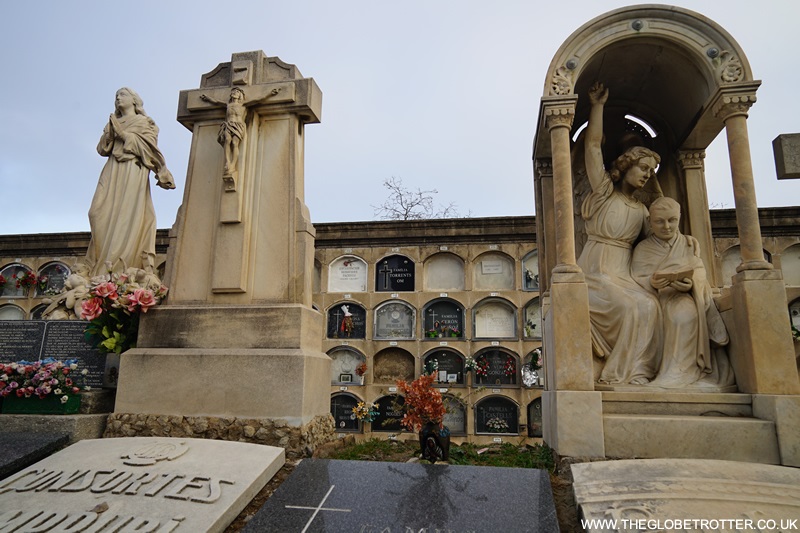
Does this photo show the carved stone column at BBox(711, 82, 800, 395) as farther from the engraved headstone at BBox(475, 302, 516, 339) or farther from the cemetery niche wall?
the engraved headstone at BBox(475, 302, 516, 339)

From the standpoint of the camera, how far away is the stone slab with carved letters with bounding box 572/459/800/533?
→ 2.21 metres

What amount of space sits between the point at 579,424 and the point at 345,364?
811cm

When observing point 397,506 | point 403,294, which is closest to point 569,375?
point 397,506

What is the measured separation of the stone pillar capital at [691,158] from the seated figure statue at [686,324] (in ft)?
4.07

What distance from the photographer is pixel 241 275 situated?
4230 millimetres

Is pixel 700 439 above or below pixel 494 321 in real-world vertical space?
below

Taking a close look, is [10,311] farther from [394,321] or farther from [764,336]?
[764,336]

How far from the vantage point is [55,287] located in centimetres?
1244

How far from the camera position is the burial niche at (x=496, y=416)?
34.3 ft

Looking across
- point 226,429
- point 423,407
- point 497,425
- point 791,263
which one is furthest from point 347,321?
point 791,263

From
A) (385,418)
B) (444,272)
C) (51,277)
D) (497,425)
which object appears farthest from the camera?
(51,277)

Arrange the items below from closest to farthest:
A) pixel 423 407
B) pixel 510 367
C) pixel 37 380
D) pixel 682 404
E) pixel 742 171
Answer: pixel 423 407
pixel 682 404
pixel 37 380
pixel 742 171
pixel 510 367

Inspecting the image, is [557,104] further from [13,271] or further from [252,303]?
[13,271]

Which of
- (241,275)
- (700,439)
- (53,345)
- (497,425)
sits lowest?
(497,425)
